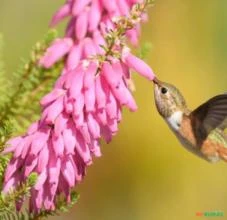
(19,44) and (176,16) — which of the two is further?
(176,16)

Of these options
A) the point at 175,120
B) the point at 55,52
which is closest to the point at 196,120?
the point at 175,120

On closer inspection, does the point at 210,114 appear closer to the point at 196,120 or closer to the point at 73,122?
Result: the point at 196,120

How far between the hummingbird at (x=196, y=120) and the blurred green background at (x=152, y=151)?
3666 millimetres

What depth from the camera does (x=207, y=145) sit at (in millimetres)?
4102

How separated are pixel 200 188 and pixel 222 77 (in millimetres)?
1786

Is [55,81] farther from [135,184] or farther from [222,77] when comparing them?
[222,77]

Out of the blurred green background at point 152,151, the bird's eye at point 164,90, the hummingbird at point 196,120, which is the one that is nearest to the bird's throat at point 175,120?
the hummingbird at point 196,120

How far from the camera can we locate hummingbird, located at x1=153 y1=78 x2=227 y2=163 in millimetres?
3727

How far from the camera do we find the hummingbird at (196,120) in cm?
373

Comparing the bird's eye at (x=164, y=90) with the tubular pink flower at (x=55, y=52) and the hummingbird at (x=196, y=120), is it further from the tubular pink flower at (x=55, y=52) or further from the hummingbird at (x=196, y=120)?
the tubular pink flower at (x=55, y=52)

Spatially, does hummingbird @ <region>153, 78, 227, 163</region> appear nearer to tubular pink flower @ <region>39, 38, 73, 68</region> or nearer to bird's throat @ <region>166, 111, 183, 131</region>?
bird's throat @ <region>166, 111, 183, 131</region>

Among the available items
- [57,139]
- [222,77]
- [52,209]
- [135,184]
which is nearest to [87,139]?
[57,139]

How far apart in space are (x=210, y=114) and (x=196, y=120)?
0.21 metres

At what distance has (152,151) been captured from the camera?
8539 mm
